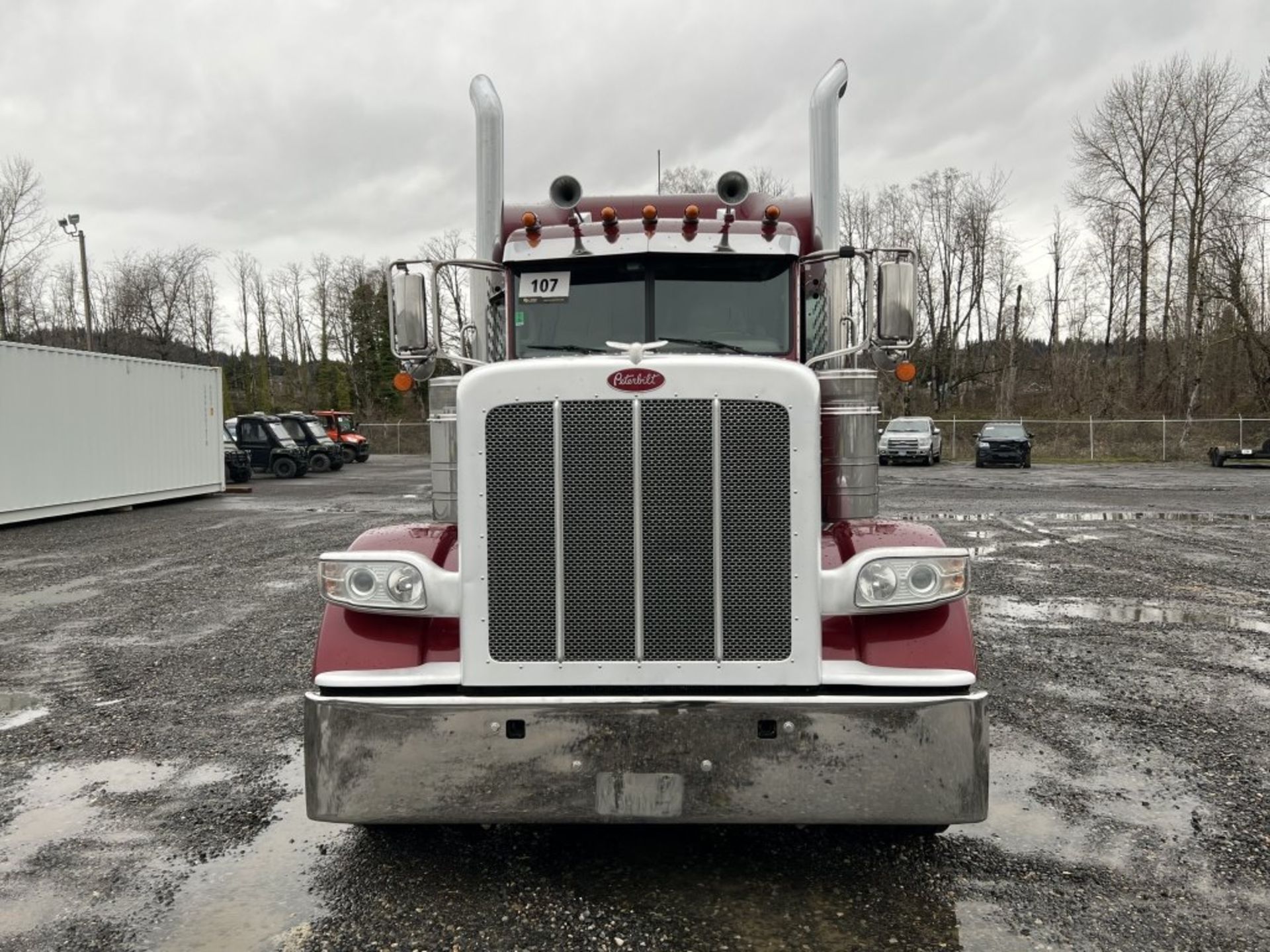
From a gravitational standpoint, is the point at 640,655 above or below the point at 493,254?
below

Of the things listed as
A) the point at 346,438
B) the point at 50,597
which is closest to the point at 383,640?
the point at 50,597

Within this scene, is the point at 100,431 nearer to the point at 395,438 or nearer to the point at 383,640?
the point at 383,640

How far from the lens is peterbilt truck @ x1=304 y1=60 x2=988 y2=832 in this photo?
314 centimetres

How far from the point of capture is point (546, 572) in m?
3.29

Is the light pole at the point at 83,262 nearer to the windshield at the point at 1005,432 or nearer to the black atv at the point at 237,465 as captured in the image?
the black atv at the point at 237,465

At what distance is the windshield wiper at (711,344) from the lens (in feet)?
15.6

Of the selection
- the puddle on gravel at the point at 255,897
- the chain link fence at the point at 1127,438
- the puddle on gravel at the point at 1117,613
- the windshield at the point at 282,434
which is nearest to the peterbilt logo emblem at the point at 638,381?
the puddle on gravel at the point at 255,897

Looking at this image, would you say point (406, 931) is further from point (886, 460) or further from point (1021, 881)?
point (886, 460)

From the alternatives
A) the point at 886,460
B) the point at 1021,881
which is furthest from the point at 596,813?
the point at 886,460

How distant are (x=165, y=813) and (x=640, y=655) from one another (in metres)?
2.36

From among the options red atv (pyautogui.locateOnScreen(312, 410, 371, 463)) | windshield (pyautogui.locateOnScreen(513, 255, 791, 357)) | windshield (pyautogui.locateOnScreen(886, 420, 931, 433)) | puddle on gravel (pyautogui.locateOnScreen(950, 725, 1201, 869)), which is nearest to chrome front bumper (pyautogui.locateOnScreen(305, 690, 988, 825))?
puddle on gravel (pyautogui.locateOnScreen(950, 725, 1201, 869))

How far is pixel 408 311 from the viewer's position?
4.69 metres

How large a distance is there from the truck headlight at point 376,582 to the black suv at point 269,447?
28169 mm

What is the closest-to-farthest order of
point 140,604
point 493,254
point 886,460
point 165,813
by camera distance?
point 165,813
point 493,254
point 140,604
point 886,460
